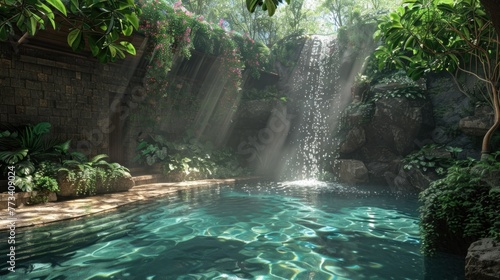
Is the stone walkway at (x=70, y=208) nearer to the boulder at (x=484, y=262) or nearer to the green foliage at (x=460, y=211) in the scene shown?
the green foliage at (x=460, y=211)

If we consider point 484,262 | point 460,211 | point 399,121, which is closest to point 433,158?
point 399,121

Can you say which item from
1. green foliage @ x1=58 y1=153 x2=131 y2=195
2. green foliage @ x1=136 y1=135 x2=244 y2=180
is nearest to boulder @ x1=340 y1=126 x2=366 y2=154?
green foliage @ x1=136 y1=135 x2=244 y2=180

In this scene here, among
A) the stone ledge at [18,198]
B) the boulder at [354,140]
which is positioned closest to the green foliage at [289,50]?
the boulder at [354,140]

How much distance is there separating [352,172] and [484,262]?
8896 millimetres

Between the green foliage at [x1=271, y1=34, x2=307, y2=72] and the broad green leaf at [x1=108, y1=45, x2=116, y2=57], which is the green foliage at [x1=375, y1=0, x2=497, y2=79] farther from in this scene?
the green foliage at [x1=271, y1=34, x2=307, y2=72]

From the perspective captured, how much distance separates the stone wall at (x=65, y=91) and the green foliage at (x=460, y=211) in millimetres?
9939

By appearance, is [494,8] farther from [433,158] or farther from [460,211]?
[433,158]

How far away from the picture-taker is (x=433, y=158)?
9.55 meters

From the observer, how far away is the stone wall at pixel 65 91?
8594 mm

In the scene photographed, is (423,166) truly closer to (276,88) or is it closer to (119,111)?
(276,88)

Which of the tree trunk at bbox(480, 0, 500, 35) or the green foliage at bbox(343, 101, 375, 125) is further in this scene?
the green foliage at bbox(343, 101, 375, 125)

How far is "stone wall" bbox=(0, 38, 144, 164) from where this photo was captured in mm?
8594

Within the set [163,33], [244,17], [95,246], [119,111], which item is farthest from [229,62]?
[244,17]

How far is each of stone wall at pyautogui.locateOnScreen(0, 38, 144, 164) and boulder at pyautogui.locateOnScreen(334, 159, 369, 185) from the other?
928cm
